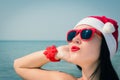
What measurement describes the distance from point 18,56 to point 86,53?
1154mm

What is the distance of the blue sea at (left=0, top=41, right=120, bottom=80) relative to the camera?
200cm

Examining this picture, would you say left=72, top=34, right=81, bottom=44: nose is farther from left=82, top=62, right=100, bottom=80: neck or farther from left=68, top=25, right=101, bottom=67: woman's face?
left=82, top=62, right=100, bottom=80: neck

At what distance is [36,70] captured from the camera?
1.14 metres

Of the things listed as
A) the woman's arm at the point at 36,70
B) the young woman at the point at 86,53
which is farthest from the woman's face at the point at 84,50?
the woman's arm at the point at 36,70

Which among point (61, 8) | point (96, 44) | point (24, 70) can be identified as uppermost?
point (61, 8)

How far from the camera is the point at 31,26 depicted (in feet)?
7.07

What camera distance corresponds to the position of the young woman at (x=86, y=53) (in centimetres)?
101

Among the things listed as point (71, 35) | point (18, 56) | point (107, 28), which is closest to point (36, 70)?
point (71, 35)

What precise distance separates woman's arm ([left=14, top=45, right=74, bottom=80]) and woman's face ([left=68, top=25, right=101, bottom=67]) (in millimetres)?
137

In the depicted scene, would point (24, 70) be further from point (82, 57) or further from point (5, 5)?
point (5, 5)

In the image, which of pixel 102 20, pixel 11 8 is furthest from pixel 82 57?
pixel 11 8

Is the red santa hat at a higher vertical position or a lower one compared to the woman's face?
higher

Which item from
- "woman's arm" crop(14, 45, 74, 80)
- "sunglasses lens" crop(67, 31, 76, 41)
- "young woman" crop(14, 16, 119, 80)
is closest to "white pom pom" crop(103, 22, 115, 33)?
"young woman" crop(14, 16, 119, 80)

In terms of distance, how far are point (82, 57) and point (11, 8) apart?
127 centimetres
